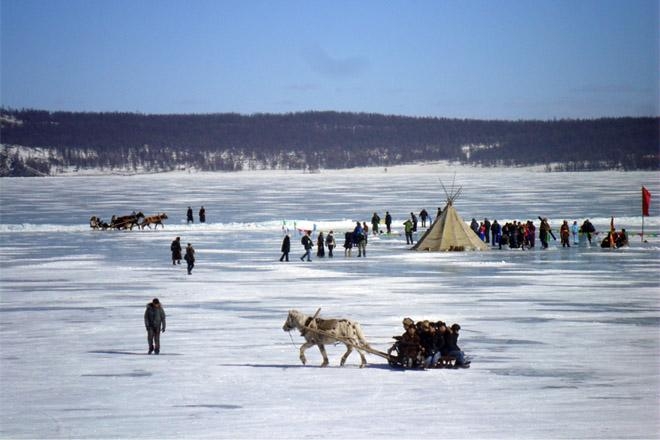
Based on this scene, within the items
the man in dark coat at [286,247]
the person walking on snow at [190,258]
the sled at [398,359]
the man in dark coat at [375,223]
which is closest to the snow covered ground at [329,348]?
the sled at [398,359]

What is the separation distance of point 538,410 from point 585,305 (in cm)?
873

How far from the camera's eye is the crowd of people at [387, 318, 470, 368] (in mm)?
13688

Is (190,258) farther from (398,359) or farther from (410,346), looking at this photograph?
(410,346)

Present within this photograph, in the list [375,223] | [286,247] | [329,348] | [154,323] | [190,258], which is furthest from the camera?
[375,223]

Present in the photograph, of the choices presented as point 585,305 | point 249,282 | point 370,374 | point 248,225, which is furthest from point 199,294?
point 248,225

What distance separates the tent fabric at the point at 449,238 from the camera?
32.6 metres

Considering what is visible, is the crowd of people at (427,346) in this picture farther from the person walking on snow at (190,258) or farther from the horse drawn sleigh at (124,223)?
the horse drawn sleigh at (124,223)

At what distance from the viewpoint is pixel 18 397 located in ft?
40.0

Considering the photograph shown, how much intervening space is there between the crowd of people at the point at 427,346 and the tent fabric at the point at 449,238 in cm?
1874

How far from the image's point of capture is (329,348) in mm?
15656

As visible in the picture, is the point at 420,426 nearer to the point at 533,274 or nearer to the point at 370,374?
the point at 370,374

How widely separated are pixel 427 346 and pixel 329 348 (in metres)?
2.22

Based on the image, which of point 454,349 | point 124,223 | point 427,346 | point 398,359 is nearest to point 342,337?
point 398,359

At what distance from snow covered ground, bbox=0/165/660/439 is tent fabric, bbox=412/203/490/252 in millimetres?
649
